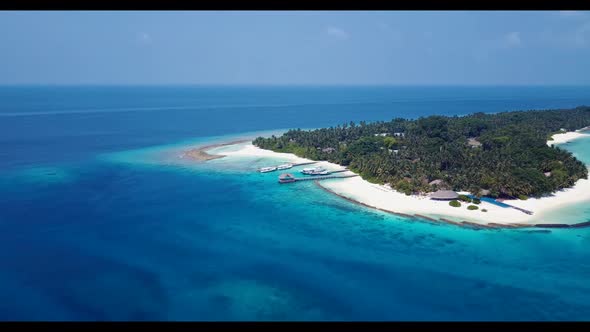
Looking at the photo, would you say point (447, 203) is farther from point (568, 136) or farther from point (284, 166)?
point (568, 136)

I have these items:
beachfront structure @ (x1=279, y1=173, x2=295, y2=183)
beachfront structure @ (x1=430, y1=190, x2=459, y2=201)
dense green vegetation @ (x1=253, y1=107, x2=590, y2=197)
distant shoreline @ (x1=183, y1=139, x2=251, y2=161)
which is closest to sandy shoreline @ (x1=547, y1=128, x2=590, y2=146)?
dense green vegetation @ (x1=253, y1=107, x2=590, y2=197)

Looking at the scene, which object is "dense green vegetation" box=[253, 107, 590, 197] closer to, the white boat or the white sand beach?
the white sand beach

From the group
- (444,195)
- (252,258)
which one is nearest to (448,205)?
(444,195)

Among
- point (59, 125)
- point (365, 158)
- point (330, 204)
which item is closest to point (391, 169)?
point (365, 158)

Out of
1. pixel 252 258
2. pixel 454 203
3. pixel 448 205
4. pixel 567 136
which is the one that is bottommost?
pixel 252 258

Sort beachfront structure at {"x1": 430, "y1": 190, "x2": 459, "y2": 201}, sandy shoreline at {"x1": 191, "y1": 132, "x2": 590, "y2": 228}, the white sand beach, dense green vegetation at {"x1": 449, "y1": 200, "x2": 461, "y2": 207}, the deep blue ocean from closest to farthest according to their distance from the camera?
the deep blue ocean, sandy shoreline at {"x1": 191, "y1": 132, "x2": 590, "y2": 228}, dense green vegetation at {"x1": 449, "y1": 200, "x2": 461, "y2": 207}, beachfront structure at {"x1": 430, "y1": 190, "x2": 459, "y2": 201}, the white sand beach
